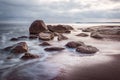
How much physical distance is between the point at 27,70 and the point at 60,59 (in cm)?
377

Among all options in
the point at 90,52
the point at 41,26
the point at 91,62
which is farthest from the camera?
the point at 41,26

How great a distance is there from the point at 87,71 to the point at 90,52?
5.56m

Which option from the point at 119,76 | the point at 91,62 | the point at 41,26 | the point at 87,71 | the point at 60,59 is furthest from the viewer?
the point at 41,26

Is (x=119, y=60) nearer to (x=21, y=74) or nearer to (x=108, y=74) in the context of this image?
(x=108, y=74)

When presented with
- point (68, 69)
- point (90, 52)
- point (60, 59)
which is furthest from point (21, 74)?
point (90, 52)

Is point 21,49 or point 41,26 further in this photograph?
point 41,26

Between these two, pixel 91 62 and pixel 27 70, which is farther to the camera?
pixel 91 62

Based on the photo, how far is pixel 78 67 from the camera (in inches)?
466

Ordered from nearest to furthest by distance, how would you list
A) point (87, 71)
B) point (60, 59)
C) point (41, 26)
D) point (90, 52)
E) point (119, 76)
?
point (119, 76) → point (87, 71) → point (60, 59) → point (90, 52) → point (41, 26)

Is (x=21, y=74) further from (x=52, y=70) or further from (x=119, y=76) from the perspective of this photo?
(x=119, y=76)

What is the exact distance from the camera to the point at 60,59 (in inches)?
558

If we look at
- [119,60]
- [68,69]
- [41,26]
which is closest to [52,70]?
[68,69]

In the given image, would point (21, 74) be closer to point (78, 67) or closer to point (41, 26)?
point (78, 67)

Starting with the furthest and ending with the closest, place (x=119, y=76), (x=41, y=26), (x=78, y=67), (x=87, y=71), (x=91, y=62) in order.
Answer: (x=41, y=26)
(x=91, y=62)
(x=78, y=67)
(x=87, y=71)
(x=119, y=76)
